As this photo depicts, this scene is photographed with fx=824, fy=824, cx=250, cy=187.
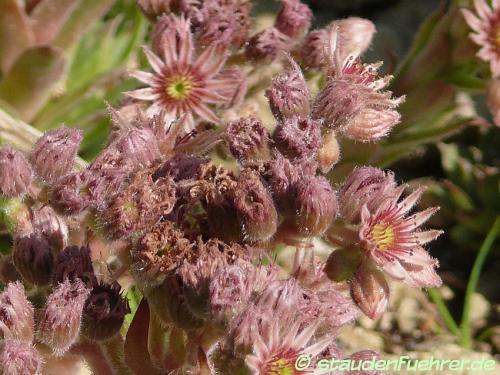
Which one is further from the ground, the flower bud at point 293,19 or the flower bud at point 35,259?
the flower bud at point 293,19

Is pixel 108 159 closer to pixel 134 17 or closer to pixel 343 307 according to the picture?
pixel 343 307

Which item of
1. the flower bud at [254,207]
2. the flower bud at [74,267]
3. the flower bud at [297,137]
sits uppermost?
the flower bud at [297,137]

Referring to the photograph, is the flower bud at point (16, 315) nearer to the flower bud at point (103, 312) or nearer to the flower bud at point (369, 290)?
the flower bud at point (103, 312)

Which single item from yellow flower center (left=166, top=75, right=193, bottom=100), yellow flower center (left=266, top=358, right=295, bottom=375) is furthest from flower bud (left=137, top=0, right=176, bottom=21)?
yellow flower center (left=266, top=358, right=295, bottom=375)

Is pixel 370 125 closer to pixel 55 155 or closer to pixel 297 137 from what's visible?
pixel 297 137

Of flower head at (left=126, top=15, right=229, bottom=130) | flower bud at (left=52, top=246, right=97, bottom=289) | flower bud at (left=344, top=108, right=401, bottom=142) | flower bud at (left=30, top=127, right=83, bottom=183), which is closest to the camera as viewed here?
flower bud at (left=52, top=246, right=97, bottom=289)

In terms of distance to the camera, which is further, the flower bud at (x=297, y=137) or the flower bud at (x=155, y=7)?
the flower bud at (x=155, y=7)

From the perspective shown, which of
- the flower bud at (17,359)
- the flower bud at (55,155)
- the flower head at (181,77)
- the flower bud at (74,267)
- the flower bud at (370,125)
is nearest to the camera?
the flower bud at (17,359)

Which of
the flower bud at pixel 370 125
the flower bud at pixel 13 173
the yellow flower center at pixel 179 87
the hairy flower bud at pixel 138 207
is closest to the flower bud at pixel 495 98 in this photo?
the flower bud at pixel 370 125

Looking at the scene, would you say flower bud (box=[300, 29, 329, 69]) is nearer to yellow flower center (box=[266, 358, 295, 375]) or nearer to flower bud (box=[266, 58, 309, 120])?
flower bud (box=[266, 58, 309, 120])
